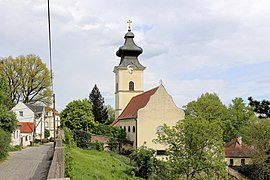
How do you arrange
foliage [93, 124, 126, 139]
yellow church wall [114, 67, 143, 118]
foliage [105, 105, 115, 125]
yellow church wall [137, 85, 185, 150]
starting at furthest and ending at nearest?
foliage [105, 105, 115, 125], yellow church wall [114, 67, 143, 118], foliage [93, 124, 126, 139], yellow church wall [137, 85, 185, 150]

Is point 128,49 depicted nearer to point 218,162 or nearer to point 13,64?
point 13,64

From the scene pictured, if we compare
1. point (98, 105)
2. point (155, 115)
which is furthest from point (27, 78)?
point (155, 115)

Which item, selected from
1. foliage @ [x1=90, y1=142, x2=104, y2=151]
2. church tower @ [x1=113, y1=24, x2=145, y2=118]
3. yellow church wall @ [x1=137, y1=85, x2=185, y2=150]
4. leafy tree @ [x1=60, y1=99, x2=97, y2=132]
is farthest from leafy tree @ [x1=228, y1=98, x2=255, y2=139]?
foliage @ [x1=90, y1=142, x2=104, y2=151]

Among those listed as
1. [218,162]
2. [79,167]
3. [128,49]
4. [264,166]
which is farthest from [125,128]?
[79,167]

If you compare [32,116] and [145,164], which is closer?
[145,164]

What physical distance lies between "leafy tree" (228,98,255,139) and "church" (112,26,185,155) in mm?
14640


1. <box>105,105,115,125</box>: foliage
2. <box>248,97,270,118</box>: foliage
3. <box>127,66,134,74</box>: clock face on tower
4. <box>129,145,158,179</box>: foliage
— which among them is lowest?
<box>129,145,158,179</box>: foliage

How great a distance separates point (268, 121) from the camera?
38.7m

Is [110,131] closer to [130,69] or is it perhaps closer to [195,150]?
[130,69]

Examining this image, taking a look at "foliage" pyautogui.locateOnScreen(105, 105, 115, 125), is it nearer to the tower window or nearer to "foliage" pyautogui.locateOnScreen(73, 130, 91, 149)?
the tower window

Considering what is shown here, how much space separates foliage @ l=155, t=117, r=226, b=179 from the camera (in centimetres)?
2503

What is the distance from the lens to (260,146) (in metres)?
38.8

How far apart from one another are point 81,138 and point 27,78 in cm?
1624

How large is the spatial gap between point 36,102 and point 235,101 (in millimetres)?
29340
